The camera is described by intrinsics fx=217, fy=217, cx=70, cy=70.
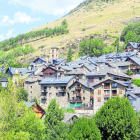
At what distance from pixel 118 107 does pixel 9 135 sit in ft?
69.9

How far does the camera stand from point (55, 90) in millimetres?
66688

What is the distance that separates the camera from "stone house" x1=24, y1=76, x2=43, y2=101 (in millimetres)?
72938

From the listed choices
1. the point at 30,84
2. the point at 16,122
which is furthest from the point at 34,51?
the point at 16,122

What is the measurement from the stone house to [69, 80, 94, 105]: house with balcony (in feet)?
45.4

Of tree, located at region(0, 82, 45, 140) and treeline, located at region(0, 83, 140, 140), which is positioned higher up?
tree, located at region(0, 82, 45, 140)

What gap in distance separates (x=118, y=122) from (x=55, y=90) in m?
33.8

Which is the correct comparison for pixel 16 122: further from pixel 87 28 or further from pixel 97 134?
pixel 87 28

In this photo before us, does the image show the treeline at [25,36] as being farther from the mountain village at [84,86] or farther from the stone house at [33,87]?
the stone house at [33,87]

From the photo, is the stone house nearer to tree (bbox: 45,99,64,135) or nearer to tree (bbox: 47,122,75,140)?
tree (bbox: 45,99,64,135)

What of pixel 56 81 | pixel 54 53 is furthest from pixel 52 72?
pixel 54 53

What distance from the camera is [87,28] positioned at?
194 meters

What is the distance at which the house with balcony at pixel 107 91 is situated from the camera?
177 feet

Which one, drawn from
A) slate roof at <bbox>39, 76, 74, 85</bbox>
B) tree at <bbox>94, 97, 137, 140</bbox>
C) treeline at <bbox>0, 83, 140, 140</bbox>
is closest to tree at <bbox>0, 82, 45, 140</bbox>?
treeline at <bbox>0, 83, 140, 140</bbox>

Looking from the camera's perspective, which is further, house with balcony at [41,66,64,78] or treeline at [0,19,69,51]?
treeline at [0,19,69,51]
